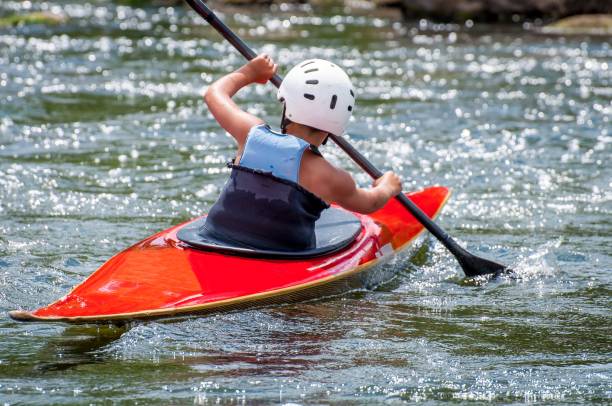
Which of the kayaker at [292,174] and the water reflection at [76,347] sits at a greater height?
the kayaker at [292,174]

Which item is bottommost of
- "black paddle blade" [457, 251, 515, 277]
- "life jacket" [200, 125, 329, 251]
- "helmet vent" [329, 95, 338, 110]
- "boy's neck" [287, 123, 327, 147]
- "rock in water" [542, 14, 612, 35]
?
"black paddle blade" [457, 251, 515, 277]

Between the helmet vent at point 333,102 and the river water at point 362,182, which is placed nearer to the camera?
the river water at point 362,182

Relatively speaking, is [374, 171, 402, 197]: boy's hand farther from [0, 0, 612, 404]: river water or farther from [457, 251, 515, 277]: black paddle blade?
[457, 251, 515, 277]: black paddle blade

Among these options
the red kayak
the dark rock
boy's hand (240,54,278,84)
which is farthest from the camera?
the dark rock

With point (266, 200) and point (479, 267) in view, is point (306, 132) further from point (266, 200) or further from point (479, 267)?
point (479, 267)

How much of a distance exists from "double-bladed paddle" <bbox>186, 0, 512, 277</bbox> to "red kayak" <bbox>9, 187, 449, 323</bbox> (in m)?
0.34

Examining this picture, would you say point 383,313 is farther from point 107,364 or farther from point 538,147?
point 538,147

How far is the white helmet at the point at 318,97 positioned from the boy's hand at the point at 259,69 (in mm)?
713

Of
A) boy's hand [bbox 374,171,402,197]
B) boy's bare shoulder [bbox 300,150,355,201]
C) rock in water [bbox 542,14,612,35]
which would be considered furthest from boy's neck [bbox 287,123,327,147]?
rock in water [bbox 542,14,612,35]

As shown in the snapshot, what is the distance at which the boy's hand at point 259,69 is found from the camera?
595 centimetres

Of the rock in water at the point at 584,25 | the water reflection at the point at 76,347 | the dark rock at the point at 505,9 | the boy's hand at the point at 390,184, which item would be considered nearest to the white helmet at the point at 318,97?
the boy's hand at the point at 390,184

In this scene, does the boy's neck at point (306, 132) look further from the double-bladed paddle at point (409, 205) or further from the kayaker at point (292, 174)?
the double-bladed paddle at point (409, 205)

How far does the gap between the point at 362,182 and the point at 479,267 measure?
237 centimetres

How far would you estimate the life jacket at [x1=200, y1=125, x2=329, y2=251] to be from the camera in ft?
17.2
